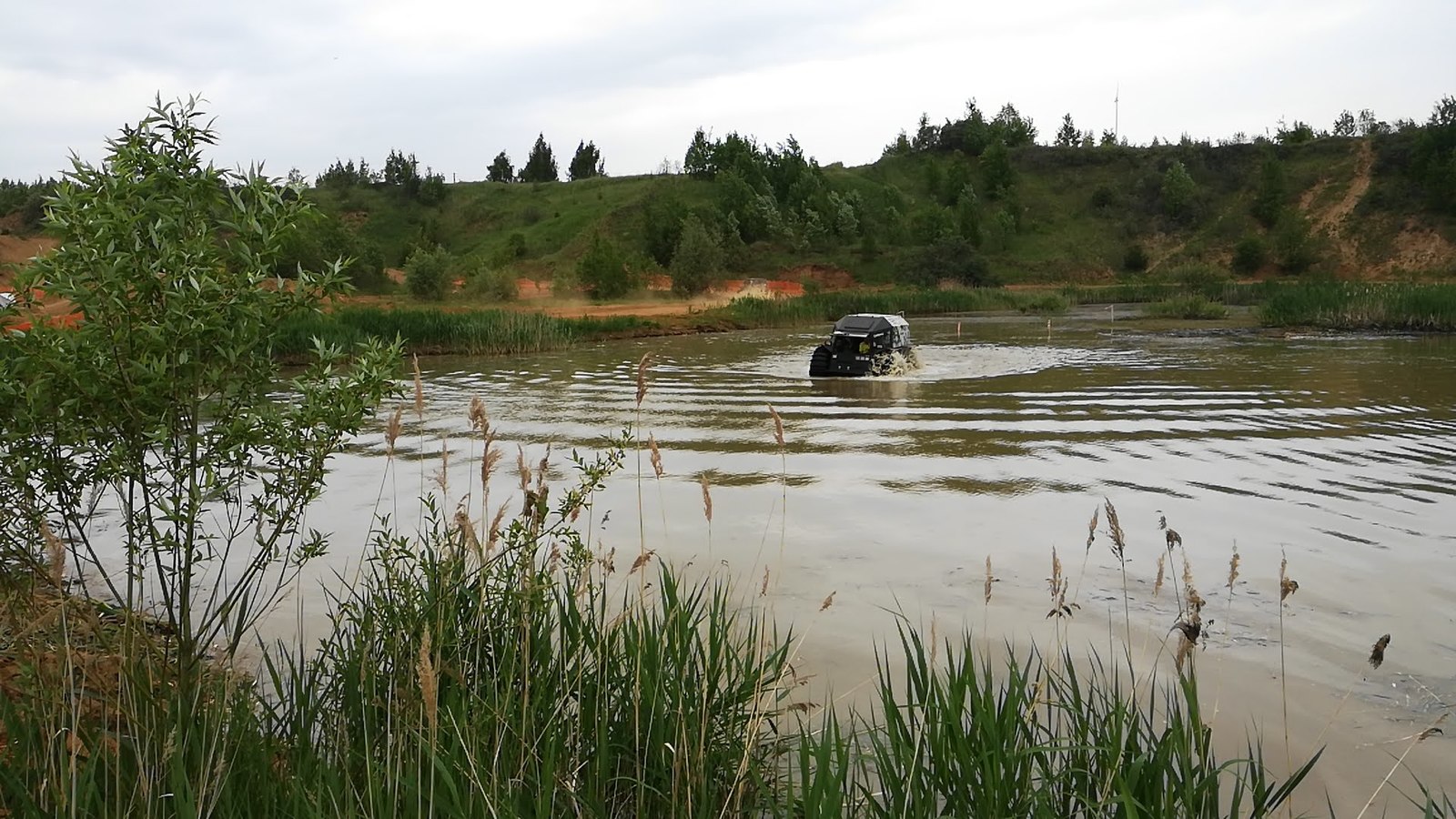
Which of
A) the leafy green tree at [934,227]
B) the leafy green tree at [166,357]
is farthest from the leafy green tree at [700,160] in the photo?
the leafy green tree at [166,357]

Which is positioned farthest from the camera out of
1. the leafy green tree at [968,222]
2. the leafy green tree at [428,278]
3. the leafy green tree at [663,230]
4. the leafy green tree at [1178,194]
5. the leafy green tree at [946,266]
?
the leafy green tree at [1178,194]

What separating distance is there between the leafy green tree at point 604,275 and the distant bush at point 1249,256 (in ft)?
144

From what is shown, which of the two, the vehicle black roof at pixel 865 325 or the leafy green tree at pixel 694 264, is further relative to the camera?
the leafy green tree at pixel 694 264

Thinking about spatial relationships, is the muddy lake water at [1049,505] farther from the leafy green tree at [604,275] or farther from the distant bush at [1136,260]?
the distant bush at [1136,260]

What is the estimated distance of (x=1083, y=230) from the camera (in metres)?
85.8

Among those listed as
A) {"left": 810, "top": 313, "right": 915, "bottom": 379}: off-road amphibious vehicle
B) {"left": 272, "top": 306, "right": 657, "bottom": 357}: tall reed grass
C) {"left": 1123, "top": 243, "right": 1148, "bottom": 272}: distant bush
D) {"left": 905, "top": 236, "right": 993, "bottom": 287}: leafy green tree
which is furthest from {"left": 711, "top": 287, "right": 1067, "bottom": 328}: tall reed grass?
{"left": 1123, "top": 243, "right": 1148, "bottom": 272}: distant bush

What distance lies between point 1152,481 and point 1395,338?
917 inches

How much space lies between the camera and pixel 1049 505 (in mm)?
9016

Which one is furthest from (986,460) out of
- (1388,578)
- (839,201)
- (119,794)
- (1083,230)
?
(1083,230)

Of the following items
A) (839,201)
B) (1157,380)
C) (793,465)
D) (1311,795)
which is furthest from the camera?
(839,201)

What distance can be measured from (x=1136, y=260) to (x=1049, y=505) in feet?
249

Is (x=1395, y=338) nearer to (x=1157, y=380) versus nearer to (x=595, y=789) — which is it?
(x=1157, y=380)

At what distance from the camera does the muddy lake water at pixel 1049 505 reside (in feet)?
17.7

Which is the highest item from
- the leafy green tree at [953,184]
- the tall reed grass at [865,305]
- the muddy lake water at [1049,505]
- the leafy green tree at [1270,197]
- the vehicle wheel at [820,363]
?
the leafy green tree at [953,184]
